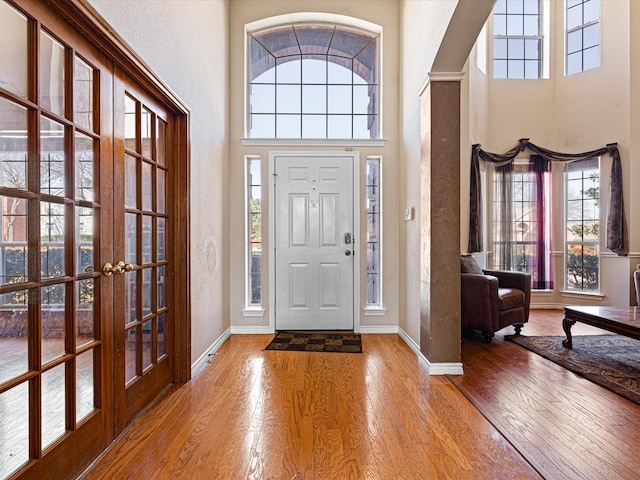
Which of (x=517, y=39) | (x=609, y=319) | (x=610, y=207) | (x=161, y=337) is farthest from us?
(x=517, y=39)

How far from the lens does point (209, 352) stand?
3.30m

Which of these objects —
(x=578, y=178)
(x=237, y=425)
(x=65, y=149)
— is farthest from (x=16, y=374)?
(x=578, y=178)

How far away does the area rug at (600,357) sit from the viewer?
105 inches

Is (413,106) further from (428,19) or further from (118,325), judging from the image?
(118,325)

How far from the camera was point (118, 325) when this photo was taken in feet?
6.38

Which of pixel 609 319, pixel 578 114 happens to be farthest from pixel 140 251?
pixel 578 114

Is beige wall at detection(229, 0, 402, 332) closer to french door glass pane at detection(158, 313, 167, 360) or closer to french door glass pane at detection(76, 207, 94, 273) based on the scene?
french door glass pane at detection(158, 313, 167, 360)

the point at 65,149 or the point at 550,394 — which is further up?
the point at 65,149

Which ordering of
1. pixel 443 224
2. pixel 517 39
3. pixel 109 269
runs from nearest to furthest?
pixel 109 269, pixel 443 224, pixel 517 39

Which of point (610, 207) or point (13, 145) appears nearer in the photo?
point (13, 145)

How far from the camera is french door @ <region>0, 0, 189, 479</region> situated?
51.2 inches

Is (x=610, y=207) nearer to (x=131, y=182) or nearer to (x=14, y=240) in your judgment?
(x=131, y=182)

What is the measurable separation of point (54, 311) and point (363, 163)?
325 cm

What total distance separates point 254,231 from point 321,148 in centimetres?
117
